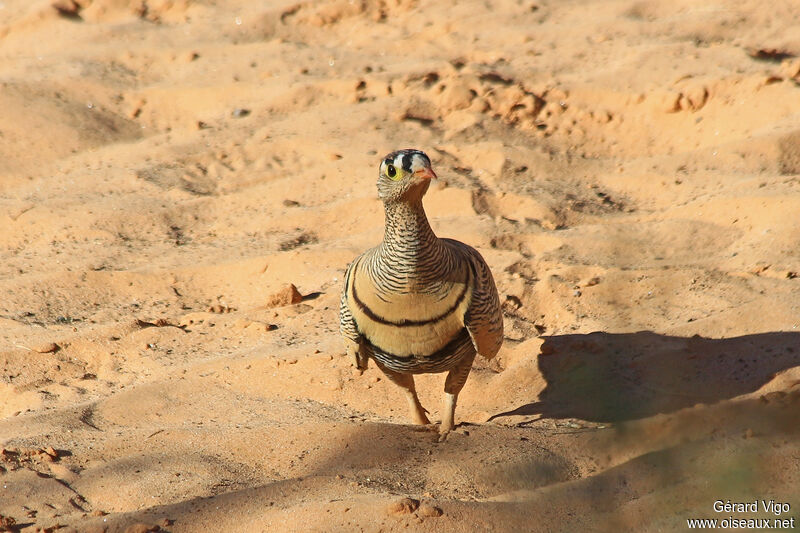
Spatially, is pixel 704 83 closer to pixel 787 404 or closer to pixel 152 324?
pixel 787 404

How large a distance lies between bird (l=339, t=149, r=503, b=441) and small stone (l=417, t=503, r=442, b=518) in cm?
94

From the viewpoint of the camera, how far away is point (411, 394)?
4.98 metres

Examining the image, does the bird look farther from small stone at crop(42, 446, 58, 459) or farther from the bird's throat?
small stone at crop(42, 446, 58, 459)

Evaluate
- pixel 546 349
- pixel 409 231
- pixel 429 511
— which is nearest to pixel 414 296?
pixel 409 231

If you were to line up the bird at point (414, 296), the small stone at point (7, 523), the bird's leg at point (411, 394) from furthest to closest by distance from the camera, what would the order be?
the bird's leg at point (411, 394) → the bird at point (414, 296) → the small stone at point (7, 523)

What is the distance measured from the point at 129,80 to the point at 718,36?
5324mm

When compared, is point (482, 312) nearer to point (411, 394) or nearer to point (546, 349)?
point (411, 394)

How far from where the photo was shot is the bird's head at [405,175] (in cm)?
409

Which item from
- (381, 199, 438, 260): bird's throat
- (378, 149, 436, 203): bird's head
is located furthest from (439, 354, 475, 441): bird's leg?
(378, 149, 436, 203): bird's head

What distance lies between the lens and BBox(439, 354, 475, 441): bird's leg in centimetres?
471

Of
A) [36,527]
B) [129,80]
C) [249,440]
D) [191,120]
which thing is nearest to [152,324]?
[249,440]

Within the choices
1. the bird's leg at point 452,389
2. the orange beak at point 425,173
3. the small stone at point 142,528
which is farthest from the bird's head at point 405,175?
the small stone at point 142,528

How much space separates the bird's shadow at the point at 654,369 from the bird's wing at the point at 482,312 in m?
0.67

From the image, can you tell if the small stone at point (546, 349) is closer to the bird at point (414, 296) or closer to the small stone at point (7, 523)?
the bird at point (414, 296)
